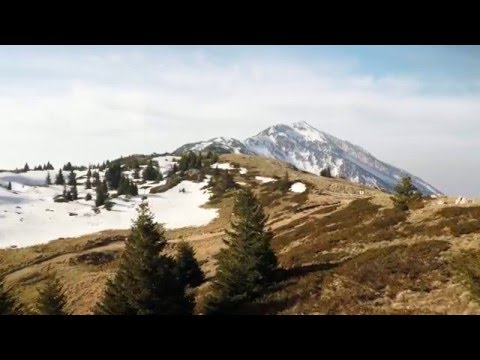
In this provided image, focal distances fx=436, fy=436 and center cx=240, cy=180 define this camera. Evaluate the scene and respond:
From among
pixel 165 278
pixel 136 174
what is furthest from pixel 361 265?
pixel 136 174

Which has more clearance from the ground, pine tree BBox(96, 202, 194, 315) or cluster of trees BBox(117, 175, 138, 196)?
cluster of trees BBox(117, 175, 138, 196)

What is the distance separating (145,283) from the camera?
2116cm

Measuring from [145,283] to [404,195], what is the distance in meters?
31.3

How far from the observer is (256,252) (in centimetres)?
2675

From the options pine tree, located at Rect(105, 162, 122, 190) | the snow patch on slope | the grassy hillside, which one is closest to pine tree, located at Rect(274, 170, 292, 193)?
the snow patch on slope

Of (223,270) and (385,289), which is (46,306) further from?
(385,289)

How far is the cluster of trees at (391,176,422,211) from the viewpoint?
138 ft

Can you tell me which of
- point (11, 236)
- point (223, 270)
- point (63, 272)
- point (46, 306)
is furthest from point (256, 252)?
point (11, 236)

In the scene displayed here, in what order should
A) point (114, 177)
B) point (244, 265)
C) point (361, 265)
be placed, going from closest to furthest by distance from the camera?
1. point (244, 265)
2. point (361, 265)
3. point (114, 177)

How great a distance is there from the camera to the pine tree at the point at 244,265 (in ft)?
81.1

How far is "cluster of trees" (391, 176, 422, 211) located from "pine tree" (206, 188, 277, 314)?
1971 centimetres

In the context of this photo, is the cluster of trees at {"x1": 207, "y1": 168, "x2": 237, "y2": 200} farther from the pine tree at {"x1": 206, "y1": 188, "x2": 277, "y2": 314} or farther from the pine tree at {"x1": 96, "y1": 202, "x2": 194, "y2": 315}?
the pine tree at {"x1": 96, "y1": 202, "x2": 194, "y2": 315}

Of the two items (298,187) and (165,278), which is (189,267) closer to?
(165,278)
